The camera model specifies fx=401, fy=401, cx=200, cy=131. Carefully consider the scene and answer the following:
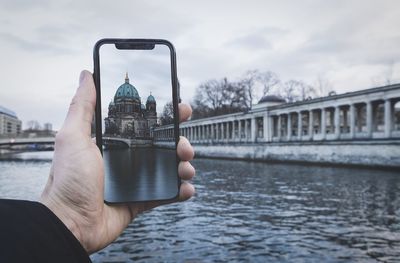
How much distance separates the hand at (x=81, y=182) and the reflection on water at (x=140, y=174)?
163 mm

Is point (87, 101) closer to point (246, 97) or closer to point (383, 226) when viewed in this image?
point (383, 226)

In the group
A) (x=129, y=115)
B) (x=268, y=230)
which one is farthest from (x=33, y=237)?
(x=268, y=230)

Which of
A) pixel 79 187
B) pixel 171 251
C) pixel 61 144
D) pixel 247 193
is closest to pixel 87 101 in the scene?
pixel 61 144

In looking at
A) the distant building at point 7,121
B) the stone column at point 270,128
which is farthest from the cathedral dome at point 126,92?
the distant building at point 7,121

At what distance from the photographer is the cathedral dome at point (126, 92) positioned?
2.75 m

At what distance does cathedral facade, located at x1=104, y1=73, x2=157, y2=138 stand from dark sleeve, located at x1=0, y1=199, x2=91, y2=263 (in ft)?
4.25

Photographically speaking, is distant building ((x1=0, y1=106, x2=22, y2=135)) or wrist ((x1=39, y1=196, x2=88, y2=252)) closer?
wrist ((x1=39, y1=196, x2=88, y2=252))

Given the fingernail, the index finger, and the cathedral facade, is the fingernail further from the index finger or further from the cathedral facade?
the index finger

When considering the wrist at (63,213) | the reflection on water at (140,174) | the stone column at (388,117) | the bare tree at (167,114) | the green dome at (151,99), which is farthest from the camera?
the stone column at (388,117)

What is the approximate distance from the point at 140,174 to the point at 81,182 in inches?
29.9

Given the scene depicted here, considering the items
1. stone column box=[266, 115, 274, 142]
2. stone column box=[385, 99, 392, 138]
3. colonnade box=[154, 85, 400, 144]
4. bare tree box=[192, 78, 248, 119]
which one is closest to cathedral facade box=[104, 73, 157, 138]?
colonnade box=[154, 85, 400, 144]

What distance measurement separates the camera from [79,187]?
2.30m

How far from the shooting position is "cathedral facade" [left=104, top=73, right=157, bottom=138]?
2.82 meters

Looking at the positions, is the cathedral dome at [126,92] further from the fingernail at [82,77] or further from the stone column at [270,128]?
the stone column at [270,128]
